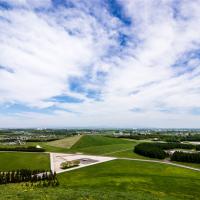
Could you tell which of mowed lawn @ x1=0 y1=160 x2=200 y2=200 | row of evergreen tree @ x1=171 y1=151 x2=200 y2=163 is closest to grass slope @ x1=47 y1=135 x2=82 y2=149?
row of evergreen tree @ x1=171 y1=151 x2=200 y2=163

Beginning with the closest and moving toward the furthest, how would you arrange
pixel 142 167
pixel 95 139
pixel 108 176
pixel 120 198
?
pixel 120 198 < pixel 108 176 < pixel 142 167 < pixel 95 139

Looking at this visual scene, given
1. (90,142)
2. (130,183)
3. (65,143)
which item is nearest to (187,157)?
(130,183)

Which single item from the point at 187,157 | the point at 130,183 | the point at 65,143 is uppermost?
the point at 65,143

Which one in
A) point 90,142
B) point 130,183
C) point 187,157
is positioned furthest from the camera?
point 90,142

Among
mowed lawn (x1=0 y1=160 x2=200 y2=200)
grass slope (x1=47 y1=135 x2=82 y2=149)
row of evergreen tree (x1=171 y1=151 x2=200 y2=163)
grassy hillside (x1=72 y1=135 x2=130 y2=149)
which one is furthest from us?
grass slope (x1=47 y1=135 x2=82 y2=149)

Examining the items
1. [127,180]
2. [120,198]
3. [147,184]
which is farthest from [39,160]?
[120,198]

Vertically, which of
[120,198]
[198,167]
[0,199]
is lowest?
[198,167]

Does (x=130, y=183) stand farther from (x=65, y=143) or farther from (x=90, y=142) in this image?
(x=65, y=143)

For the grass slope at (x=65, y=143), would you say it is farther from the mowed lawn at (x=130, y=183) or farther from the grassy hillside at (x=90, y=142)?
the mowed lawn at (x=130, y=183)

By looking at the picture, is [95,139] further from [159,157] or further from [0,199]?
[0,199]

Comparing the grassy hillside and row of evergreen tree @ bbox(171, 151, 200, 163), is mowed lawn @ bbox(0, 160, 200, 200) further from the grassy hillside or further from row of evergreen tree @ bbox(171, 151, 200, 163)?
the grassy hillside

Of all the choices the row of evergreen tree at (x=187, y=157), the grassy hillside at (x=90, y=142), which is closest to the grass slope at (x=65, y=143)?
the grassy hillside at (x=90, y=142)
